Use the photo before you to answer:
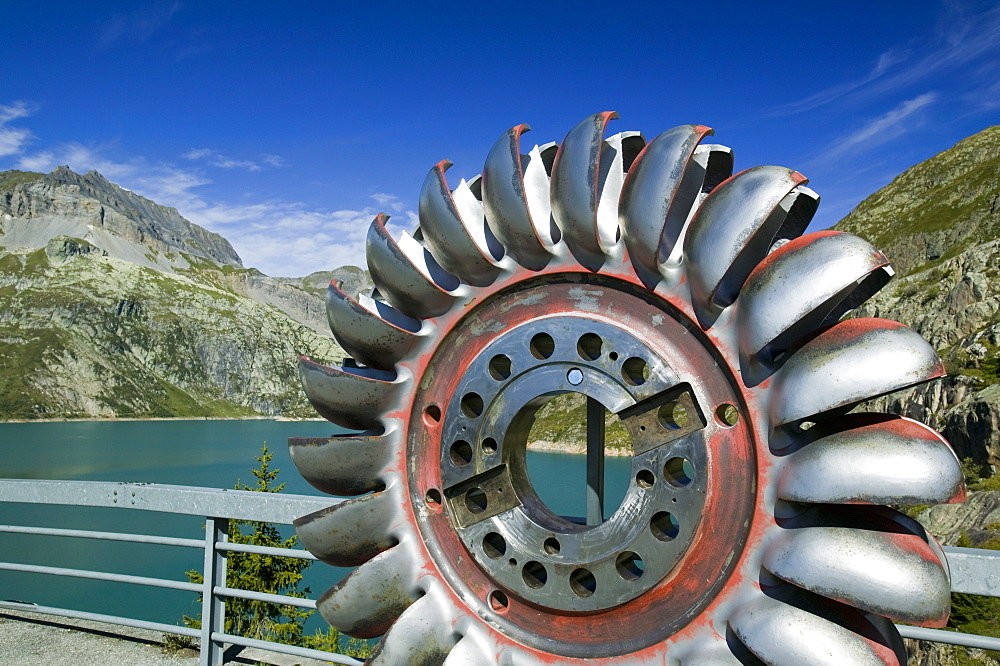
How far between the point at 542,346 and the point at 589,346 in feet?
0.54

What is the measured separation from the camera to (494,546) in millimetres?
2266

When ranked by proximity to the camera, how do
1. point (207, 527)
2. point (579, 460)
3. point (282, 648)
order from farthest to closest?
1. point (579, 460)
2. point (207, 527)
3. point (282, 648)

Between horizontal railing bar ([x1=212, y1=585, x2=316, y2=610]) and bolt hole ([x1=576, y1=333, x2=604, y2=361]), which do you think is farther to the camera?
horizontal railing bar ([x1=212, y1=585, x2=316, y2=610])

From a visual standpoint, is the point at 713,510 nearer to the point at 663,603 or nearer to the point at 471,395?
the point at 663,603

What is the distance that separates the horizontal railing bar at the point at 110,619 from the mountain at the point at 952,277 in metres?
25.6

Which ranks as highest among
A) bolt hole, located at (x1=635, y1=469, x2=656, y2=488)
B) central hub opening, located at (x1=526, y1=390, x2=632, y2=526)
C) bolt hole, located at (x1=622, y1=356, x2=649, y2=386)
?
bolt hole, located at (x1=622, y1=356, x2=649, y2=386)

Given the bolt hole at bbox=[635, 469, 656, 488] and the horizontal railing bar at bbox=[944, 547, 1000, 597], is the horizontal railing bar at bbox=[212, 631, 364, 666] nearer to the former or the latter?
the bolt hole at bbox=[635, 469, 656, 488]

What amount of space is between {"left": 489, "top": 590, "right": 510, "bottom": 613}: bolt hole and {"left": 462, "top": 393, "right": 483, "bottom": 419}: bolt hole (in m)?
0.53

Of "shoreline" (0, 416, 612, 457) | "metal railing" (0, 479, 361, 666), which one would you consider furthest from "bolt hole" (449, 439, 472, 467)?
"shoreline" (0, 416, 612, 457)

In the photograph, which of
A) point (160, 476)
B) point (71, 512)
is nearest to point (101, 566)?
point (71, 512)

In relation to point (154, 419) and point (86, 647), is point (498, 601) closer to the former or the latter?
point (86, 647)

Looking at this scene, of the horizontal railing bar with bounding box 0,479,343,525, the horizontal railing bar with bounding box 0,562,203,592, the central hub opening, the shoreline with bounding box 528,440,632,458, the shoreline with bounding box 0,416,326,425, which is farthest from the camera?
the shoreline with bounding box 0,416,326,425

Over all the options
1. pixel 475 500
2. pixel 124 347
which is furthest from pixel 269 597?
pixel 124 347

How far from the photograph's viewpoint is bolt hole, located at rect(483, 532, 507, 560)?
7.34ft
